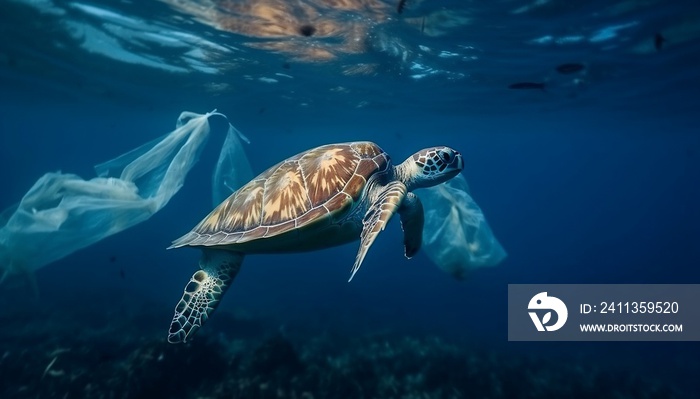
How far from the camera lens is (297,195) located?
15.9 ft

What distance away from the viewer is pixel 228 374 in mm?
6371

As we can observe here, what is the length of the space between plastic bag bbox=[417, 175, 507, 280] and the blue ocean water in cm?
207

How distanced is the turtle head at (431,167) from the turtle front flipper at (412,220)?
398 mm

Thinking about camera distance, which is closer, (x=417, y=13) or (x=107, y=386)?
(x=107, y=386)

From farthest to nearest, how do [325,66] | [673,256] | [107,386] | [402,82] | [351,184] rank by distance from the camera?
[673,256]
[402,82]
[325,66]
[107,386]
[351,184]

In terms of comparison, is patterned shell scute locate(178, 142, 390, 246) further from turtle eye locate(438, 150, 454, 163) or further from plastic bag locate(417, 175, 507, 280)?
plastic bag locate(417, 175, 507, 280)

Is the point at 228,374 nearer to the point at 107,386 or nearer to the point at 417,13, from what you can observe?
the point at 107,386

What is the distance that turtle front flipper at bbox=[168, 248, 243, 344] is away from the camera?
468 centimetres

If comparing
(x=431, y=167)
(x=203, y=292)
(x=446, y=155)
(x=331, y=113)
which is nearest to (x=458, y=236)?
(x=431, y=167)

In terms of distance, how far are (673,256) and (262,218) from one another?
80902 mm

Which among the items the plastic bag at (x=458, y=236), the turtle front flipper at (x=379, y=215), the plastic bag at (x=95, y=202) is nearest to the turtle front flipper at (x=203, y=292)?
the plastic bag at (x=95, y=202)

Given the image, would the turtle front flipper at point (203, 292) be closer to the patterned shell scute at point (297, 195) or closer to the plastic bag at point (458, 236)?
the patterned shell scute at point (297, 195)

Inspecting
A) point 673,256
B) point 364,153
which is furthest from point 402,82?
point 673,256

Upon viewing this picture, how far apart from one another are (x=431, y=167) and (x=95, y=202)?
5.61 m
